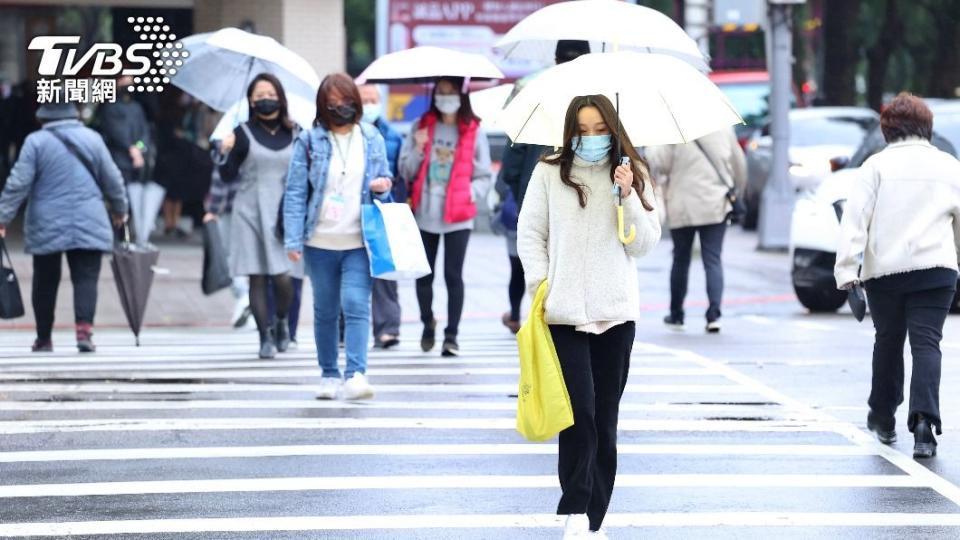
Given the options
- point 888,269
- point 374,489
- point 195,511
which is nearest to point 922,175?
point 888,269

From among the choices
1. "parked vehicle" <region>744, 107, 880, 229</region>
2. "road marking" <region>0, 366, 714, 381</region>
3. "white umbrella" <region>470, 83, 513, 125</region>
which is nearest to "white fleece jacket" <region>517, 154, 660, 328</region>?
"road marking" <region>0, 366, 714, 381</region>

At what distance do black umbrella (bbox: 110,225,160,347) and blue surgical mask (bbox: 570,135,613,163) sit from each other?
7.13m

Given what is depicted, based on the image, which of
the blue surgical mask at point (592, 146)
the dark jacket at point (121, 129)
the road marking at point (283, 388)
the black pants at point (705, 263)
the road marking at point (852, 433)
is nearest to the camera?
the blue surgical mask at point (592, 146)

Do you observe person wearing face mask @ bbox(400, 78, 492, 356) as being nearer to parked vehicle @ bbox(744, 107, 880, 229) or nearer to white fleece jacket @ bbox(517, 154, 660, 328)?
white fleece jacket @ bbox(517, 154, 660, 328)

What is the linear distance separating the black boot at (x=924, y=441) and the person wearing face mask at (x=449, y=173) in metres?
4.35

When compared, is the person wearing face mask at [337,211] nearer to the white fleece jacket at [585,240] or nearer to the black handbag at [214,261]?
the black handbag at [214,261]

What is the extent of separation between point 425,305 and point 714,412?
3.23 metres

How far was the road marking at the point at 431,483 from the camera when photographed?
25.0 ft

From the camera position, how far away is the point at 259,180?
11609 millimetres

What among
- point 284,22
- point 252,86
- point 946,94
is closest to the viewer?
point 252,86

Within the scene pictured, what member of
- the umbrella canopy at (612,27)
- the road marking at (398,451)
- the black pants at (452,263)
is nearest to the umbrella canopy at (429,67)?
the black pants at (452,263)

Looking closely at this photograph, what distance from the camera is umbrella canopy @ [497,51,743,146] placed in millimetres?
6673

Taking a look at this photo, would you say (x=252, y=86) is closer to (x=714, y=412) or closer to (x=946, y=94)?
(x=714, y=412)

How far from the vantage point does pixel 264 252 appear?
1173 cm
